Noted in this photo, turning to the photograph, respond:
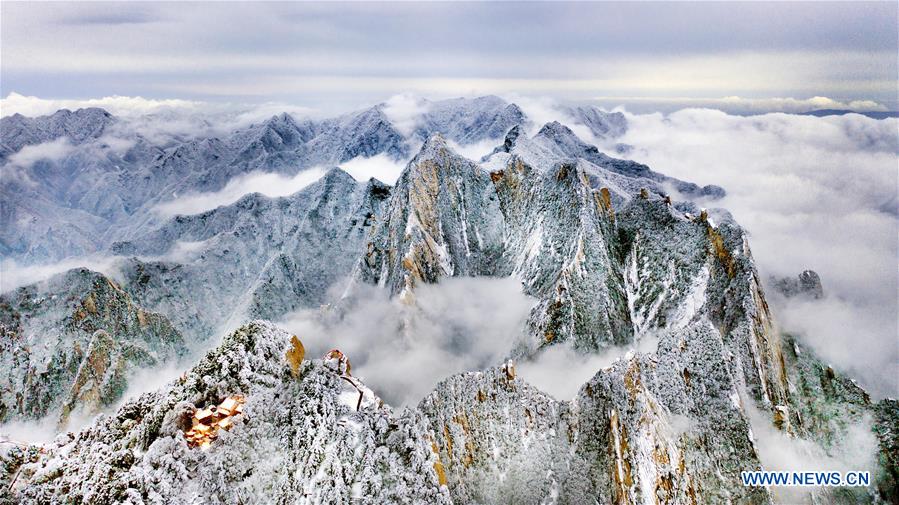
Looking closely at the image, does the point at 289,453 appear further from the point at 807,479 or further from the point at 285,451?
the point at 807,479

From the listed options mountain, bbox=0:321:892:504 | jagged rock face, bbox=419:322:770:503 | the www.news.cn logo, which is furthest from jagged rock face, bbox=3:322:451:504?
the www.news.cn logo

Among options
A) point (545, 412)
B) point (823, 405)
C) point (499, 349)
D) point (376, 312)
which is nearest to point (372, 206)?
point (376, 312)

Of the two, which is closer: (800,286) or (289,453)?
(289,453)

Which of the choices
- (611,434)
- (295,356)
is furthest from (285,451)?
(611,434)

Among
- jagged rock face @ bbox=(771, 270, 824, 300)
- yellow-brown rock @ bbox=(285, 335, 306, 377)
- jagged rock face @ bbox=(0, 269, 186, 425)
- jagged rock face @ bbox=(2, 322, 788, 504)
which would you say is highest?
yellow-brown rock @ bbox=(285, 335, 306, 377)

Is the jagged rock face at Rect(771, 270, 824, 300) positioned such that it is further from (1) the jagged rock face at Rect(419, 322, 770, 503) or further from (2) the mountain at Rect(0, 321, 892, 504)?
(2) the mountain at Rect(0, 321, 892, 504)

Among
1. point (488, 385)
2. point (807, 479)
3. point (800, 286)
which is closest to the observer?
point (807, 479)

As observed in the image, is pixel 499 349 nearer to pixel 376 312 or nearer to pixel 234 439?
pixel 376 312
